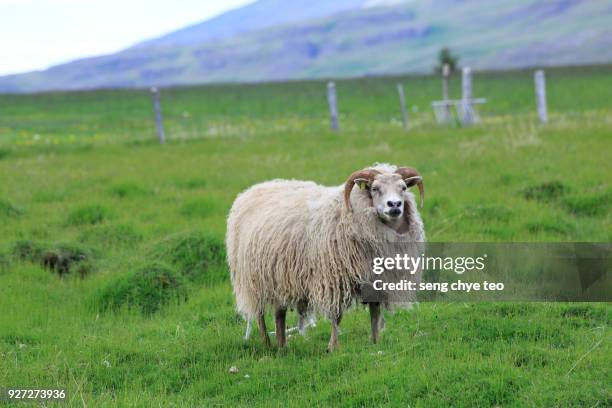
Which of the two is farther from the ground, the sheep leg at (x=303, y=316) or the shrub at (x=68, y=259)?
the shrub at (x=68, y=259)

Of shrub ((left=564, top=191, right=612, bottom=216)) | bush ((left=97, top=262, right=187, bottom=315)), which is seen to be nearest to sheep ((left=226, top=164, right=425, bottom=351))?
bush ((left=97, top=262, right=187, bottom=315))

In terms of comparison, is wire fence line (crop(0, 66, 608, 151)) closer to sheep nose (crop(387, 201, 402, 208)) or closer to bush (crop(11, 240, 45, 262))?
bush (crop(11, 240, 45, 262))

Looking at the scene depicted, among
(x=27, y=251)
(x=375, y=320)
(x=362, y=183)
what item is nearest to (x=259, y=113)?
(x=27, y=251)

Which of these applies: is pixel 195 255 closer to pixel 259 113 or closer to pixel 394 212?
pixel 394 212

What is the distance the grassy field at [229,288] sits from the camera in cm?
648

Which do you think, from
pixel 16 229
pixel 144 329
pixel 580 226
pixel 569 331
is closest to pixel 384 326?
pixel 569 331

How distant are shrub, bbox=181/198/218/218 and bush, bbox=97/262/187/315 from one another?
330 centimetres

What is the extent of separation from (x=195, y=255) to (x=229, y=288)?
0.93m

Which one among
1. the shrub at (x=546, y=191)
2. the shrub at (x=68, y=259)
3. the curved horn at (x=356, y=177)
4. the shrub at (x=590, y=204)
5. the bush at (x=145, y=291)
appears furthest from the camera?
the shrub at (x=546, y=191)

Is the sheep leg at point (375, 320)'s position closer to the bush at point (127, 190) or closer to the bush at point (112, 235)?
the bush at point (112, 235)

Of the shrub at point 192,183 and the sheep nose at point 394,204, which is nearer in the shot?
the sheep nose at point 394,204

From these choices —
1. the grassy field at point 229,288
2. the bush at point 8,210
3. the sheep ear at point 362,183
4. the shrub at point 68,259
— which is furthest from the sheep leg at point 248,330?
the bush at point 8,210

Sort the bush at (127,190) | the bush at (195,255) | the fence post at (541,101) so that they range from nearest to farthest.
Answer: the bush at (195,255) → the bush at (127,190) → the fence post at (541,101)

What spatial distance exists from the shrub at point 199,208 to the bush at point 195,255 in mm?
2207
